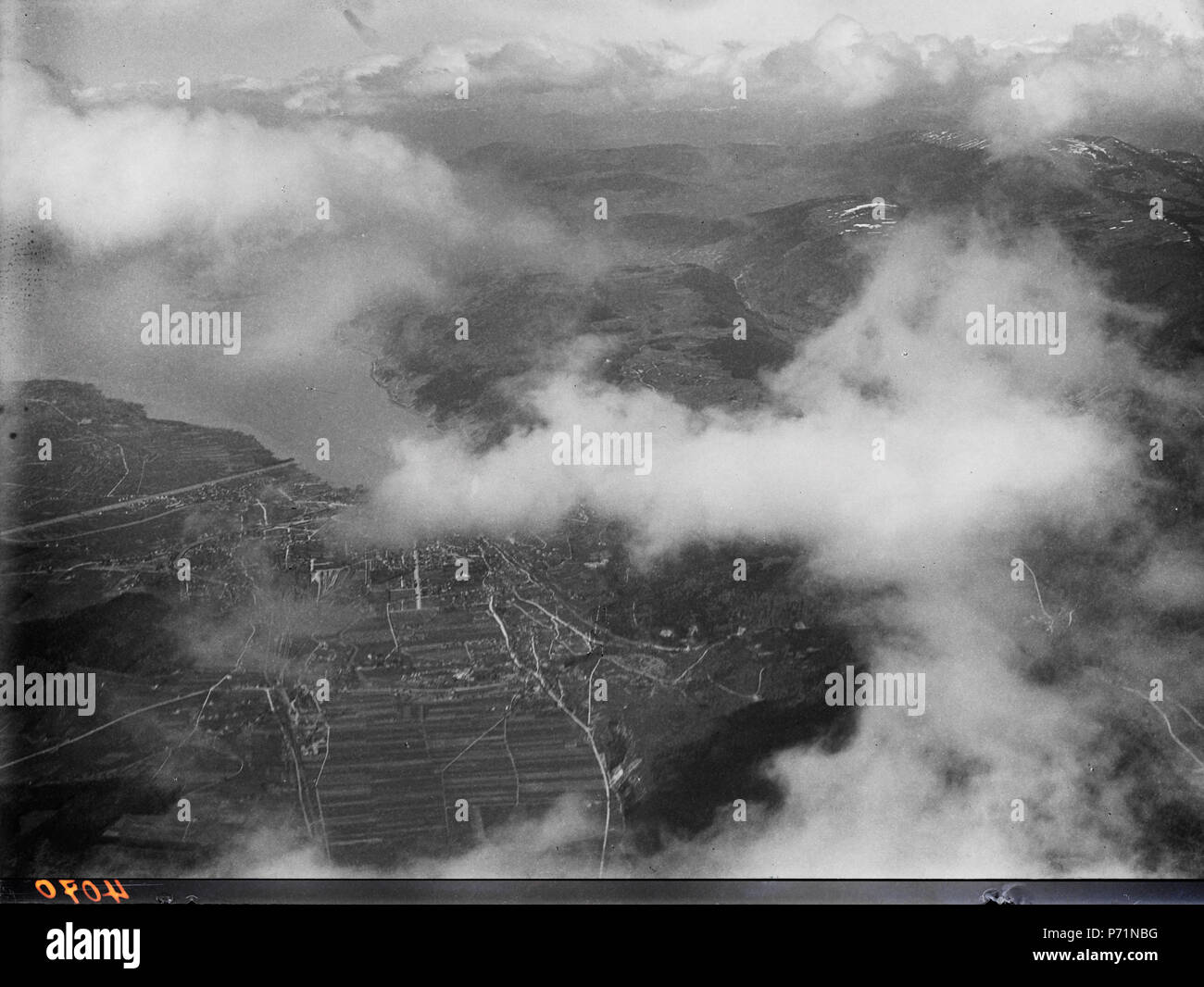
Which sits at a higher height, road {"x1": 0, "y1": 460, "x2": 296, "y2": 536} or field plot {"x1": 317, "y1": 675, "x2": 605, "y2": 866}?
road {"x1": 0, "y1": 460, "x2": 296, "y2": 536}

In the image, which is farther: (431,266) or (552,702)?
(431,266)

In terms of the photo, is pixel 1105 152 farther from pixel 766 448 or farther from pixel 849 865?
pixel 849 865

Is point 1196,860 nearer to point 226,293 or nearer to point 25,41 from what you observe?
point 226,293

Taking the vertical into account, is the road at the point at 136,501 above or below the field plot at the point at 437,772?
above

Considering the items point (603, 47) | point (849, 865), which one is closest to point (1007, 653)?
point (849, 865)

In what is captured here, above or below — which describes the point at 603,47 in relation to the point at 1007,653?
above

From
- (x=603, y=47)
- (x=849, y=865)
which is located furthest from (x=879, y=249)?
(x=849, y=865)

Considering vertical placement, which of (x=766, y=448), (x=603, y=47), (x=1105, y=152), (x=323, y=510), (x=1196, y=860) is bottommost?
(x=1196, y=860)

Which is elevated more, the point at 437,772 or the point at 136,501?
the point at 136,501
